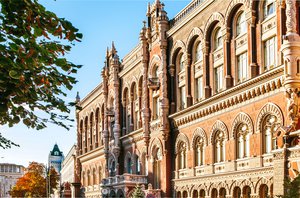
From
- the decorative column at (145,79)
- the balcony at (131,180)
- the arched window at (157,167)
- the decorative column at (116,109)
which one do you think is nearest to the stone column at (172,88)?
the arched window at (157,167)

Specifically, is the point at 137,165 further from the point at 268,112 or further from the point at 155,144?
the point at 268,112

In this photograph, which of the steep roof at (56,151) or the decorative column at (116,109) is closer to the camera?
the decorative column at (116,109)

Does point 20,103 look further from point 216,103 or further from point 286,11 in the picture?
point 216,103

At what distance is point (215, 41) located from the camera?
129 ft

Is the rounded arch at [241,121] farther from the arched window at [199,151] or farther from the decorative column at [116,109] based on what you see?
the decorative column at [116,109]

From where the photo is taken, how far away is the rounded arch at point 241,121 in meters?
33.6

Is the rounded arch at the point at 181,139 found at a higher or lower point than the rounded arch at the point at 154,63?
lower

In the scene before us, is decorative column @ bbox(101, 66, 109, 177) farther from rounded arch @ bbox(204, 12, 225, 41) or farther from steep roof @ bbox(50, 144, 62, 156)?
steep roof @ bbox(50, 144, 62, 156)

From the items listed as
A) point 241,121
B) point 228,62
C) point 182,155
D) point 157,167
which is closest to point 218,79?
point 228,62

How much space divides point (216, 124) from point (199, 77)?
5.12m

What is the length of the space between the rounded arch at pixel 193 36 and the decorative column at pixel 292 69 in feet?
38.9

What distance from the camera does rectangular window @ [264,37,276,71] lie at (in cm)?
3214

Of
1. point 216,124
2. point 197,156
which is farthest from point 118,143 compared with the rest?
point 216,124

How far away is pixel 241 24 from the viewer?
35.9 metres
